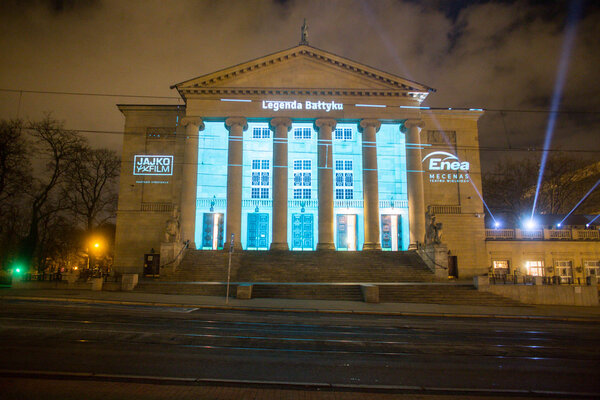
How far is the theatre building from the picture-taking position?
107ft

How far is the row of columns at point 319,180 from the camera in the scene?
3169cm

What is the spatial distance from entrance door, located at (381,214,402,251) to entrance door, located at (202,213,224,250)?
15142mm

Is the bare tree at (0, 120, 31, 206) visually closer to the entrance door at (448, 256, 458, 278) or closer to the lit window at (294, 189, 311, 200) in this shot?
the lit window at (294, 189, 311, 200)

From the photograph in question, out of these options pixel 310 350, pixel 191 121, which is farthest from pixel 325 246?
pixel 310 350

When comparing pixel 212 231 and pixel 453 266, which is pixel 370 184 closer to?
pixel 453 266

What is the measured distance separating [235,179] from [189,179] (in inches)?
160

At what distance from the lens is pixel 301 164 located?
36156mm

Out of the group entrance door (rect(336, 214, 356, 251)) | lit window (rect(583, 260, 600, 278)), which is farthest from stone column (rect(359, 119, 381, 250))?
lit window (rect(583, 260, 600, 278))

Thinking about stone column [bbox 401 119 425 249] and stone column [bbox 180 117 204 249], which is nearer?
stone column [bbox 180 117 204 249]

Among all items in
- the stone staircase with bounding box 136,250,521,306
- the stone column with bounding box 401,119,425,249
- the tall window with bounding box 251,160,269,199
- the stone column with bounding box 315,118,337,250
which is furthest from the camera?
the tall window with bounding box 251,160,269,199

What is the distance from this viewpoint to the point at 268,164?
118ft

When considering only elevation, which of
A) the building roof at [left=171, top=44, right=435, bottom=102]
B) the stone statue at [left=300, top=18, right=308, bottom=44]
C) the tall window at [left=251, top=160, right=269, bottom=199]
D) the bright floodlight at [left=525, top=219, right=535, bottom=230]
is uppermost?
the stone statue at [left=300, top=18, right=308, bottom=44]

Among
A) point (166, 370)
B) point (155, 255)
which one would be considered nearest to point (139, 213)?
point (155, 255)

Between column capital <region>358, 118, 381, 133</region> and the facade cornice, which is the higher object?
the facade cornice
